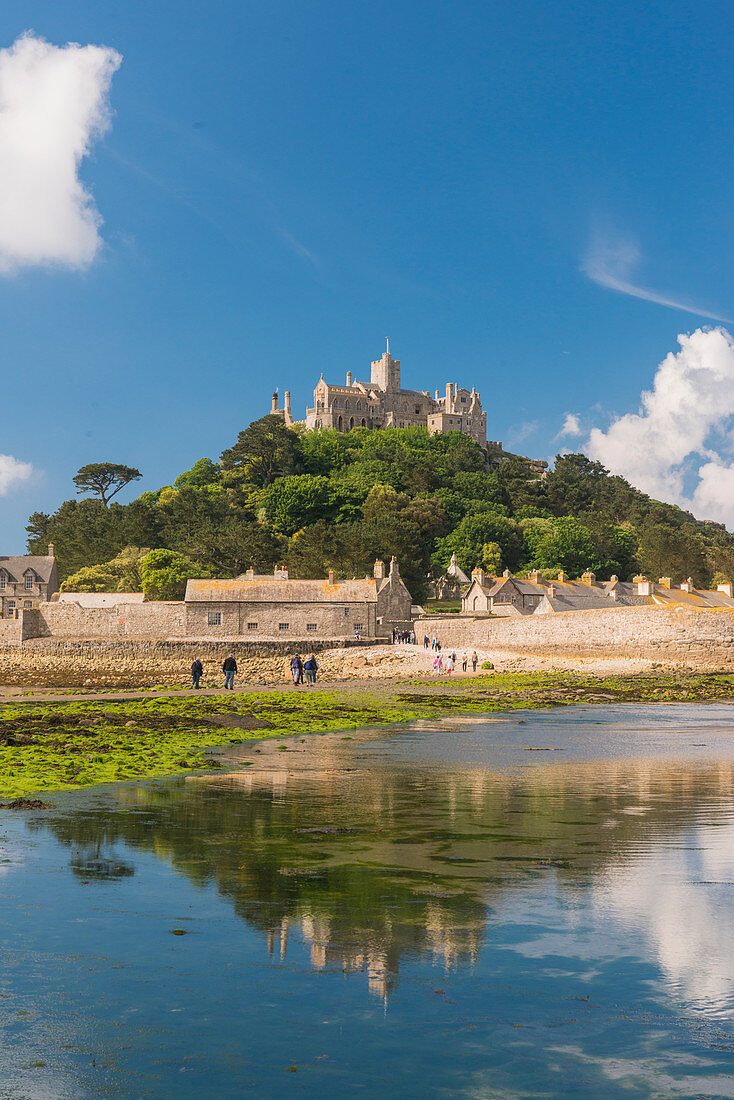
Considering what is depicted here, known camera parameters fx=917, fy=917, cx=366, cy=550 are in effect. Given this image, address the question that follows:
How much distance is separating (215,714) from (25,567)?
208 ft

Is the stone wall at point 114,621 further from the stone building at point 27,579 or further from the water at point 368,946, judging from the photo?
the water at point 368,946

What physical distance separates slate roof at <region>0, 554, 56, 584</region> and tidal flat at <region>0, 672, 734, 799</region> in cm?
5329

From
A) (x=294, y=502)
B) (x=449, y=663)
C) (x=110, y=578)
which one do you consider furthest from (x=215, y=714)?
(x=294, y=502)

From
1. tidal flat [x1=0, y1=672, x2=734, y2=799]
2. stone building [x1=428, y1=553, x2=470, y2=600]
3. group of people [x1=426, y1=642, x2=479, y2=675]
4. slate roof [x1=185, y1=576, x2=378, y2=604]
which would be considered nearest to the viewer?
tidal flat [x1=0, y1=672, x2=734, y2=799]

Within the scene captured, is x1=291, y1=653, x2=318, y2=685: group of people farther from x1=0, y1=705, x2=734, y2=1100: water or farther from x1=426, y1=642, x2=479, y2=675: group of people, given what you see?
x1=0, y1=705, x2=734, y2=1100: water

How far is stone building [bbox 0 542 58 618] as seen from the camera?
80562 millimetres

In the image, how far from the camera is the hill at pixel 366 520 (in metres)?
78.8

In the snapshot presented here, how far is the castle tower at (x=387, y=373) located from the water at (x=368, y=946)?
491 ft

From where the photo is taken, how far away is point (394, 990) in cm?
595

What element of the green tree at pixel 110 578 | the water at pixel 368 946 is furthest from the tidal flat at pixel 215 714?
the green tree at pixel 110 578

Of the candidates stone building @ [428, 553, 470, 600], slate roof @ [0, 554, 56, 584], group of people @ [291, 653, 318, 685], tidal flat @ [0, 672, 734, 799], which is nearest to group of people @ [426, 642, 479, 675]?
tidal flat @ [0, 672, 734, 799]

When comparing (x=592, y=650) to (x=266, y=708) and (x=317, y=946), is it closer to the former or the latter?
(x=266, y=708)

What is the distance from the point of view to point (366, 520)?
308 ft

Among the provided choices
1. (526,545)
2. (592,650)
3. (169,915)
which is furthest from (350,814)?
(526,545)
